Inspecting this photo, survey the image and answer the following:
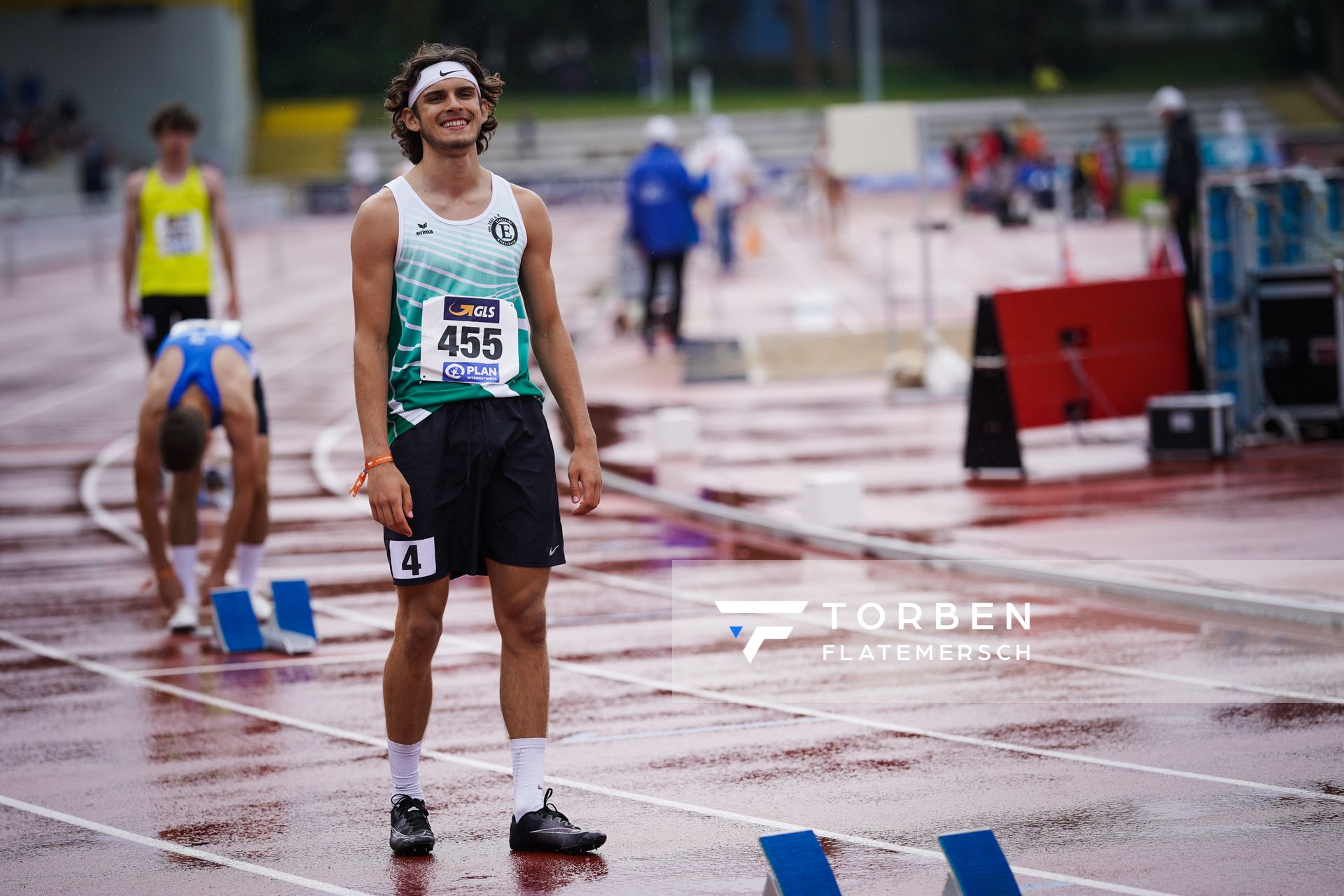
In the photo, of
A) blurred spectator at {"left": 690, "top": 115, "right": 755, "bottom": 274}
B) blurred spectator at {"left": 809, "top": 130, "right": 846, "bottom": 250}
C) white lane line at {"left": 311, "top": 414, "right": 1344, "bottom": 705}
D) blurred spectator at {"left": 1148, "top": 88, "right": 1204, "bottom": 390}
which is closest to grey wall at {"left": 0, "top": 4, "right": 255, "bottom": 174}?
blurred spectator at {"left": 809, "top": 130, "right": 846, "bottom": 250}

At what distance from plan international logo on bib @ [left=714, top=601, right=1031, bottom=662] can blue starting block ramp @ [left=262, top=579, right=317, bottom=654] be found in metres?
2.00

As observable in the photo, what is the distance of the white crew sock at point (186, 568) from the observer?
8.83 meters

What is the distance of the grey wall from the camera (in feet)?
201

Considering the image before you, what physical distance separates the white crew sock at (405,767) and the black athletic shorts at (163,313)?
→ 707 cm

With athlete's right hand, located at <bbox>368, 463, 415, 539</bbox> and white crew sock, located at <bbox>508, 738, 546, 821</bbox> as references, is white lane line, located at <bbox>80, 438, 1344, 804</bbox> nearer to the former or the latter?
white crew sock, located at <bbox>508, 738, 546, 821</bbox>

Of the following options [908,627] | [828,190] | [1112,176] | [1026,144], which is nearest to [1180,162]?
[908,627]

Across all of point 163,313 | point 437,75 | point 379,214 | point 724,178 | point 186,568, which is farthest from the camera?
point 724,178

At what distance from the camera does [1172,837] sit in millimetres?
5305

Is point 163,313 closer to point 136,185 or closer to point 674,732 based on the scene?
point 136,185

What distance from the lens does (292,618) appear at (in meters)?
8.52

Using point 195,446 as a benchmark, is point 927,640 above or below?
below

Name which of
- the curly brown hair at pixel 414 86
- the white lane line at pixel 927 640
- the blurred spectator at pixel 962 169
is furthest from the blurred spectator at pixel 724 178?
the curly brown hair at pixel 414 86

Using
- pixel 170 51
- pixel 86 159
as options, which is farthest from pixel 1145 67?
pixel 86 159

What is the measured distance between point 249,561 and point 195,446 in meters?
0.83
